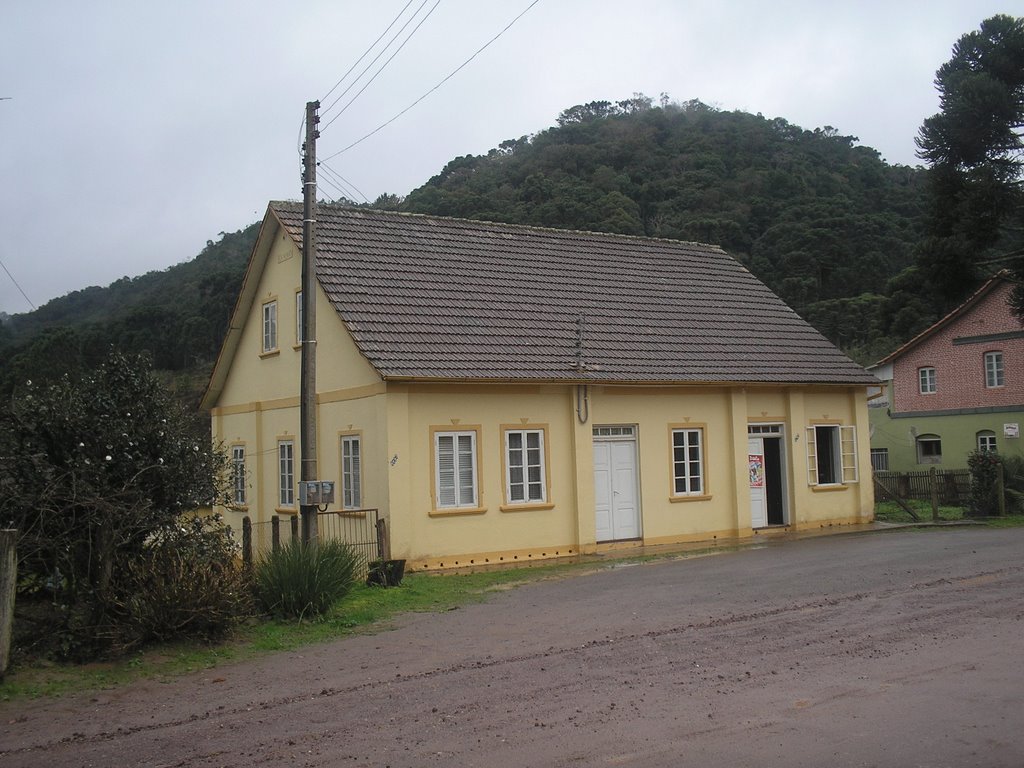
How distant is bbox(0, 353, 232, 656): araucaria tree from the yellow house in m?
5.14

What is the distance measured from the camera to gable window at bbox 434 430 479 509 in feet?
57.9

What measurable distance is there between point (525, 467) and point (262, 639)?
7.85 m

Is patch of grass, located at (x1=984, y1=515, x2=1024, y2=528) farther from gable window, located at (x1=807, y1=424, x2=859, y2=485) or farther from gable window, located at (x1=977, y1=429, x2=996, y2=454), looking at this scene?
gable window, located at (x1=977, y1=429, x2=996, y2=454)

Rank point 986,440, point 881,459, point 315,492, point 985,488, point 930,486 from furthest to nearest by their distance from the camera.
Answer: point 881,459 < point 986,440 < point 930,486 < point 985,488 < point 315,492

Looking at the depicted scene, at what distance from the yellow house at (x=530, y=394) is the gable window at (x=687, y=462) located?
0.13 ft

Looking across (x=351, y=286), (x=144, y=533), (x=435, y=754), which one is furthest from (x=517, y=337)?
(x=435, y=754)

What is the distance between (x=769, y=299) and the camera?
2583cm

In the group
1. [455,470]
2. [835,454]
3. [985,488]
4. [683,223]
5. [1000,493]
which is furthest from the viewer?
[683,223]

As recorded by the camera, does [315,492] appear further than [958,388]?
No

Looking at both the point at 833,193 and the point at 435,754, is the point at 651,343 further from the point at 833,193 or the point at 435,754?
the point at 833,193

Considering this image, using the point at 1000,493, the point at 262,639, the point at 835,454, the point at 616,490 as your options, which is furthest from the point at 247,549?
the point at 1000,493

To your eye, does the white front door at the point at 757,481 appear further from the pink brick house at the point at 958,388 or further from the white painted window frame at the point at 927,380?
the white painted window frame at the point at 927,380

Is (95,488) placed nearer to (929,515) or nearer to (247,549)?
(247,549)

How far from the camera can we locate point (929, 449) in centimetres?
4322
